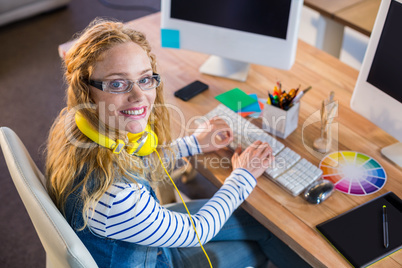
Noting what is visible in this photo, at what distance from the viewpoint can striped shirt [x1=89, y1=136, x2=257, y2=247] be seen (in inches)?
41.7

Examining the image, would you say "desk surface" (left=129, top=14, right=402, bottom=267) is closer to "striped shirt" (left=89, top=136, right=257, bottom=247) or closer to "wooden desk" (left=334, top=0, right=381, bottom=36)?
"striped shirt" (left=89, top=136, right=257, bottom=247)

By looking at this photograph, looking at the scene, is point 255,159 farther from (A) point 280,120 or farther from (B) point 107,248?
(B) point 107,248

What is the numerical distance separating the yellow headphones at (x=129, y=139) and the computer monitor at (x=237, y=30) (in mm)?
500

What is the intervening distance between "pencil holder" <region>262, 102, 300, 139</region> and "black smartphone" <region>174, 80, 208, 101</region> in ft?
0.98

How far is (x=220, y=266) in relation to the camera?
1356mm

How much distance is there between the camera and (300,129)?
1477 mm

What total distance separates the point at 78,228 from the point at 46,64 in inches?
89.1

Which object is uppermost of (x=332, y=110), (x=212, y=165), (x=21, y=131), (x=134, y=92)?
(x=134, y=92)

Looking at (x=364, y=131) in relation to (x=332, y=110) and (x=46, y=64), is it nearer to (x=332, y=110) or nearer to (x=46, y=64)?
(x=332, y=110)

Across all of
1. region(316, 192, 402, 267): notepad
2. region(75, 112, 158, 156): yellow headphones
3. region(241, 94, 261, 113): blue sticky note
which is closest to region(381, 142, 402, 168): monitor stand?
region(316, 192, 402, 267): notepad

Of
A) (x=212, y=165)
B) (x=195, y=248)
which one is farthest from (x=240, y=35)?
(x=195, y=248)

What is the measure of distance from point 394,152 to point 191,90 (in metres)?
0.72

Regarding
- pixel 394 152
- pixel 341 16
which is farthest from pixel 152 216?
pixel 341 16

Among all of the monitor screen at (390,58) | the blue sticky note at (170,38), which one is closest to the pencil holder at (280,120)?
the monitor screen at (390,58)
